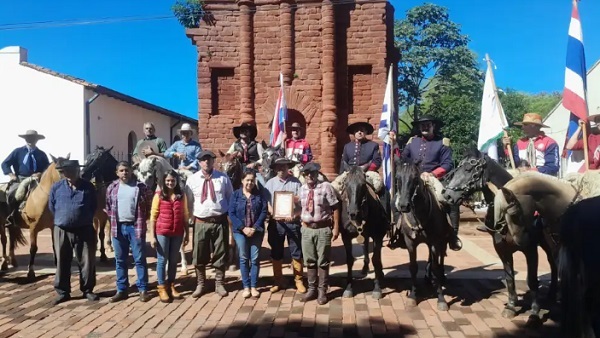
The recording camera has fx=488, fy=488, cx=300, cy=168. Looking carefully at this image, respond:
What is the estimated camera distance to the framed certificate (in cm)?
698

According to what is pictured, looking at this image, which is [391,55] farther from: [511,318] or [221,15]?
[511,318]

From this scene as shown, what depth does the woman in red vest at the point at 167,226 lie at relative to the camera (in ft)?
22.1

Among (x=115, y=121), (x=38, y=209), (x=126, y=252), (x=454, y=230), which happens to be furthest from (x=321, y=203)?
(x=115, y=121)

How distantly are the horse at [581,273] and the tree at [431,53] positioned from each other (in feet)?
105

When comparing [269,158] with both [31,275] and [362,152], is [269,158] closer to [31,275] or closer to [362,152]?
[362,152]

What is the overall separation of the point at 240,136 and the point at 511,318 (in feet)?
18.6

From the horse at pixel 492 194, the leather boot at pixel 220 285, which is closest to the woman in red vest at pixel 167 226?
the leather boot at pixel 220 285

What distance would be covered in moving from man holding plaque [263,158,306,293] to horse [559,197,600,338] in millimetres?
3792

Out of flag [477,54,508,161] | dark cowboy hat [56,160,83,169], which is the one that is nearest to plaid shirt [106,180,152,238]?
dark cowboy hat [56,160,83,169]

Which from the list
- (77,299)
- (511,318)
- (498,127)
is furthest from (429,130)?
(77,299)

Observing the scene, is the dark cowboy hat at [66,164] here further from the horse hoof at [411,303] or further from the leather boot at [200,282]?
the horse hoof at [411,303]

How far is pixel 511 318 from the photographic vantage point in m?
5.89

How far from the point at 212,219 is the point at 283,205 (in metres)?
1.04

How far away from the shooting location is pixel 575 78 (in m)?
6.31
